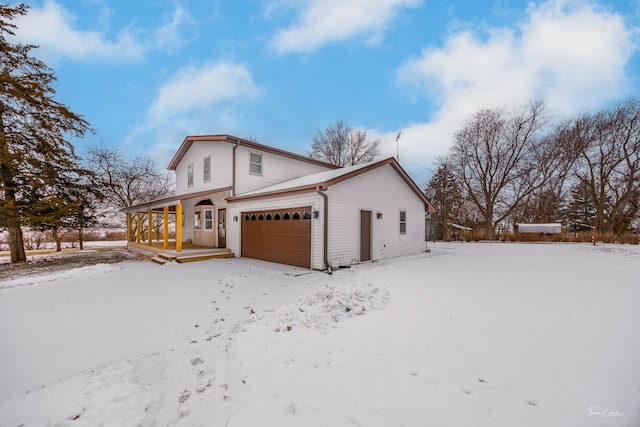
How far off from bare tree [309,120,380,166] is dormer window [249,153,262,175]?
50.7 feet

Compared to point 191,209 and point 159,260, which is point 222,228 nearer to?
point 159,260

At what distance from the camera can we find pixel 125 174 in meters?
18.9

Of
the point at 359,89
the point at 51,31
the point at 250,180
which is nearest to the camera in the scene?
the point at 51,31

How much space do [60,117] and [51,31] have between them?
3.68 meters

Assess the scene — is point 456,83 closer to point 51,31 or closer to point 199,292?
point 199,292

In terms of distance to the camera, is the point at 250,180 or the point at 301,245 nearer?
the point at 301,245

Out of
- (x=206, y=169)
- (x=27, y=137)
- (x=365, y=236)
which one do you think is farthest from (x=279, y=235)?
(x=27, y=137)

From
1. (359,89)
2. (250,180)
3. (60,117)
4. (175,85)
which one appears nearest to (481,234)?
(359,89)

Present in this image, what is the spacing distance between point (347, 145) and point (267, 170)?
15879 millimetres

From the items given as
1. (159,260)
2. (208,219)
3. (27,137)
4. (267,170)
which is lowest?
(159,260)

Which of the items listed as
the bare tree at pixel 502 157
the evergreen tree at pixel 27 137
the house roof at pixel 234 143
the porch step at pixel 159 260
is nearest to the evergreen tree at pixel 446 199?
the bare tree at pixel 502 157

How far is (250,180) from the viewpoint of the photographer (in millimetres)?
11672

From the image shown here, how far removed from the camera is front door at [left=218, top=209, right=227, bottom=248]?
12.1 meters

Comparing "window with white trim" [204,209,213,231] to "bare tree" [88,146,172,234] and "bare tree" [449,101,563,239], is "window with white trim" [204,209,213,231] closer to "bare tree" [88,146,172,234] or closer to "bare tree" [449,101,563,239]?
"bare tree" [88,146,172,234]
